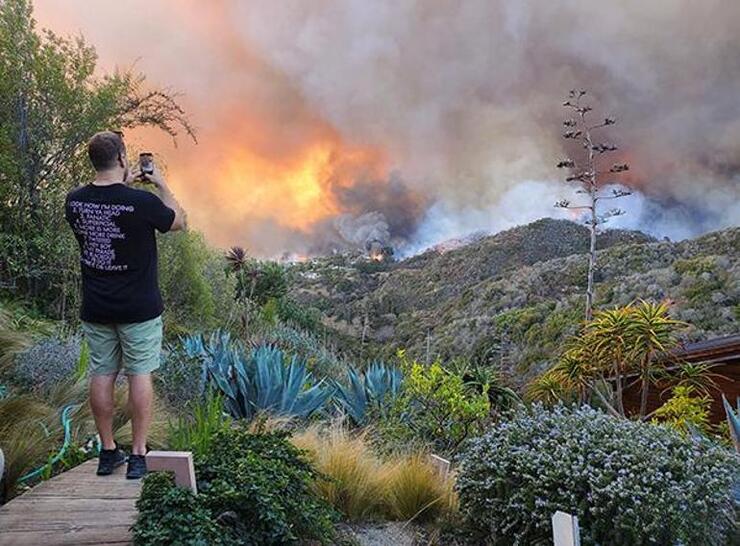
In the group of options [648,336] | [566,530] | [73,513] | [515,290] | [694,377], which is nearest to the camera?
[566,530]

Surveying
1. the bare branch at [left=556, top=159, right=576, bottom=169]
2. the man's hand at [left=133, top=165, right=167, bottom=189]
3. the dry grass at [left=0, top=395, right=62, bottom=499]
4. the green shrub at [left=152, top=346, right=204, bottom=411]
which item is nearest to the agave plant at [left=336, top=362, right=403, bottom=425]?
the green shrub at [left=152, top=346, right=204, bottom=411]

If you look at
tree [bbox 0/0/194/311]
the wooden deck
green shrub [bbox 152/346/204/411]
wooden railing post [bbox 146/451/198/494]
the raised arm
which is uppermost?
tree [bbox 0/0/194/311]

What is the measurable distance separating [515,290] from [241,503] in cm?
2602

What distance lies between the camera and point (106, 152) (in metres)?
2.73

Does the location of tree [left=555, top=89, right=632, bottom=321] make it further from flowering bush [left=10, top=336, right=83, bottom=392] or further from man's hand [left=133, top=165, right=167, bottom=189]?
man's hand [left=133, top=165, right=167, bottom=189]

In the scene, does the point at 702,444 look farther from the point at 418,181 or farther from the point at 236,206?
the point at 418,181

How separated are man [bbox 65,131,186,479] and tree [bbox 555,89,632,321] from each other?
1138cm

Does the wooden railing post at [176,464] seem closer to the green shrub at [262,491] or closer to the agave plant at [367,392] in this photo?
the green shrub at [262,491]

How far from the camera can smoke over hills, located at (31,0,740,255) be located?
11664mm

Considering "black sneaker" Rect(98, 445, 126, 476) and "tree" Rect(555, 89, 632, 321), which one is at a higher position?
"tree" Rect(555, 89, 632, 321)

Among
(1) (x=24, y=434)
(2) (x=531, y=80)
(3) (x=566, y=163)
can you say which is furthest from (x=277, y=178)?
(1) (x=24, y=434)

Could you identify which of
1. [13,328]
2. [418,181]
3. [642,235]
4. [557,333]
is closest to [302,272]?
[418,181]

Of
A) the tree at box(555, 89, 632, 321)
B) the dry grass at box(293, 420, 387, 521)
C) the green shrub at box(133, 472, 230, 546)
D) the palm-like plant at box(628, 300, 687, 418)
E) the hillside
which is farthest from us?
the hillside

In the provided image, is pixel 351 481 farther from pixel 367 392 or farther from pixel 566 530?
pixel 367 392
